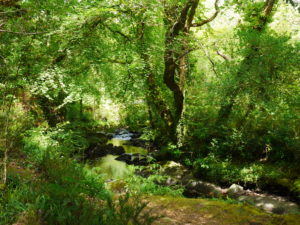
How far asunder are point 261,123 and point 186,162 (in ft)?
10.1

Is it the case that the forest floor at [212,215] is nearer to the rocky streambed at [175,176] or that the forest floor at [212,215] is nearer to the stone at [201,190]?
the rocky streambed at [175,176]

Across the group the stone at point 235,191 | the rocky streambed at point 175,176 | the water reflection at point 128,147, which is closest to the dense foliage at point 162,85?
the stone at point 235,191

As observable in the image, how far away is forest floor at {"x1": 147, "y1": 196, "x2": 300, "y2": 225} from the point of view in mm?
3713

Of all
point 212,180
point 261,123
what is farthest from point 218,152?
point 261,123

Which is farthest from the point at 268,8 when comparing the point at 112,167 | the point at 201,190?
the point at 112,167

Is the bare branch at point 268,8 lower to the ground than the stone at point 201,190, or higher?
higher

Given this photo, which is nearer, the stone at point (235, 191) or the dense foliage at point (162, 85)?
the dense foliage at point (162, 85)

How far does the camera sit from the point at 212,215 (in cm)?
404

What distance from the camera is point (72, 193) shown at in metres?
2.57

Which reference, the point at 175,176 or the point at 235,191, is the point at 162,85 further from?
the point at 235,191

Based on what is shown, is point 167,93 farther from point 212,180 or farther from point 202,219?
point 202,219

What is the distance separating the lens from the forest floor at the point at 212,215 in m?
→ 3.71

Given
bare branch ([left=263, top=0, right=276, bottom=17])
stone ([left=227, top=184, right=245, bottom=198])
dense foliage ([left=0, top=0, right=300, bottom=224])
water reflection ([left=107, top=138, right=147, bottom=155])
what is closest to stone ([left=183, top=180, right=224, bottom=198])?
stone ([left=227, top=184, right=245, bottom=198])

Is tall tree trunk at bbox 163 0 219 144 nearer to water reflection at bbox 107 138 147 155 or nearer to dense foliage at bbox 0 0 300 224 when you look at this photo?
dense foliage at bbox 0 0 300 224
